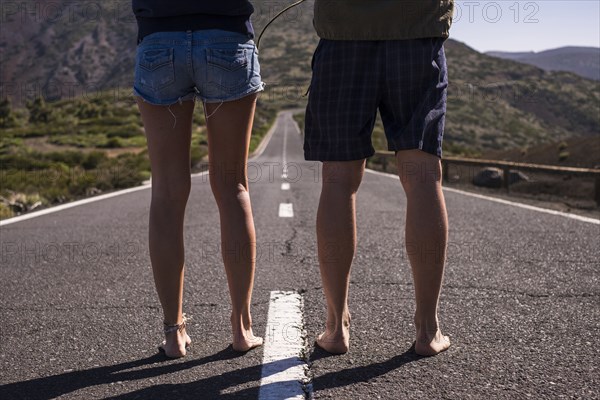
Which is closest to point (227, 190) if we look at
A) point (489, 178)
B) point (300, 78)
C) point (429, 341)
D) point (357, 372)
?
point (357, 372)

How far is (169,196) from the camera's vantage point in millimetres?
2277

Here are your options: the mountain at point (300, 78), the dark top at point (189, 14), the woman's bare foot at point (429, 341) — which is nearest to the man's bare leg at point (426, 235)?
the woman's bare foot at point (429, 341)

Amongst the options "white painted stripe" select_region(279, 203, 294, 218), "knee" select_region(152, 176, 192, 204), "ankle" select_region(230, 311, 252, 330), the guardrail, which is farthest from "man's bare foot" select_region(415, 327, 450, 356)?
the guardrail

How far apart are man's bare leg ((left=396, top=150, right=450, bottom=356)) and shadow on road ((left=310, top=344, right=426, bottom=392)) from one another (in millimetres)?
76

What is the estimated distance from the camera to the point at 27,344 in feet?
7.87

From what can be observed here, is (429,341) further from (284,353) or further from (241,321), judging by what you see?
(241,321)

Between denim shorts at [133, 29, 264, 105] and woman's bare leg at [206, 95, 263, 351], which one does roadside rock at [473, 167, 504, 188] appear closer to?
woman's bare leg at [206, 95, 263, 351]

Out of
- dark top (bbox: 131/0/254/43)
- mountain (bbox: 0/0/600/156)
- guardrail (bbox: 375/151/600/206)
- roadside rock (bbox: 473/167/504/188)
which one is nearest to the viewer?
dark top (bbox: 131/0/254/43)

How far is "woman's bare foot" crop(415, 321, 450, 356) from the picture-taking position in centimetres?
220

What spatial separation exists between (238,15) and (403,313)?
1.46 meters

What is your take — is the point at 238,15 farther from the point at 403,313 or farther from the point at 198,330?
the point at 403,313

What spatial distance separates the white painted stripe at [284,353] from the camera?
1911mm

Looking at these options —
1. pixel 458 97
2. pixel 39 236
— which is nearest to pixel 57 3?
pixel 458 97

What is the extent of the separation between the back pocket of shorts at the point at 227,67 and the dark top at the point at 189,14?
0.31 ft
